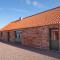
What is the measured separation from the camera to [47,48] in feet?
60.7

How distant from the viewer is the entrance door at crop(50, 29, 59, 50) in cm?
1769

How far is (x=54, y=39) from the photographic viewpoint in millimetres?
18016

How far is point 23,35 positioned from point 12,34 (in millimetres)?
6448

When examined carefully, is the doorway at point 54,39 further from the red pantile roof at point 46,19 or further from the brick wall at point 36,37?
the red pantile roof at point 46,19

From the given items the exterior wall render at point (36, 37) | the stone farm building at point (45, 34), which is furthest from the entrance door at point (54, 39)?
the exterior wall render at point (36, 37)

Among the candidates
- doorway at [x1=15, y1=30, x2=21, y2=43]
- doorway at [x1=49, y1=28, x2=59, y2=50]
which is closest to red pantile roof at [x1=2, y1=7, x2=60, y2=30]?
doorway at [x1=49, y1=28, x2=59, y2=50]

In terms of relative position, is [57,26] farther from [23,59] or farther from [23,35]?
[23,35]

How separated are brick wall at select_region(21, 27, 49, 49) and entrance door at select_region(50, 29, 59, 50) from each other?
0.46m

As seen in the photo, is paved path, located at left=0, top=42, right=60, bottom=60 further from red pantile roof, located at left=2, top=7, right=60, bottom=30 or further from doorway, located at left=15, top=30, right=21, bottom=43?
doorway, located at left=15, top=30, right=21, bottom=43

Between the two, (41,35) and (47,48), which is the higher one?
(41,35)

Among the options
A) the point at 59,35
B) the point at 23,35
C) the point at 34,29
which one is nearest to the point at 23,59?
the point at 59,35

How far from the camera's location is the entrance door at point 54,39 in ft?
58.0

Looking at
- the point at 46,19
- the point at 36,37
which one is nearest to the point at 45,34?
the point at 36,37

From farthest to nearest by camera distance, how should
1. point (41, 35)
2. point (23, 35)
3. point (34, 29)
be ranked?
point (23, 35)
point (34, 29)
point (41, 35)
